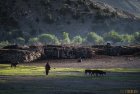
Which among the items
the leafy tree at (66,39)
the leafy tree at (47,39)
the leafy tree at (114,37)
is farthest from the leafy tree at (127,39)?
the leafy tree at (47,39)

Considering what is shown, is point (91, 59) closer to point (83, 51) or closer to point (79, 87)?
point (83, 51)

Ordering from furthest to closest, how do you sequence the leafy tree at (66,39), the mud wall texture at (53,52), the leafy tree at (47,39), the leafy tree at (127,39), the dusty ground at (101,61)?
the leafy tree at (127,39), the leafy tree at (66,39), the leafy tree at (47,39), the mud wall texture at (53,52), the dusty ground at (101,61)

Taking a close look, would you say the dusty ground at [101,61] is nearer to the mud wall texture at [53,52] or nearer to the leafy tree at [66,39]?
the mud wall texture at [53,52]

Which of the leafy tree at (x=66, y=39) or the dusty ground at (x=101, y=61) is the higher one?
the leafy tree at (x=66, y=39)

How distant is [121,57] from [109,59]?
4.70m

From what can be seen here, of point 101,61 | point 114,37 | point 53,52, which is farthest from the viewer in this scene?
point 114,37

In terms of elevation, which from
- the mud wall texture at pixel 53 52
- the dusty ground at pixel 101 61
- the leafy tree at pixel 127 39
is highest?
the leafy tree at pixel 127 39

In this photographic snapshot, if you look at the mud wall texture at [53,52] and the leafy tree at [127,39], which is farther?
the leafy tree at [127,39]

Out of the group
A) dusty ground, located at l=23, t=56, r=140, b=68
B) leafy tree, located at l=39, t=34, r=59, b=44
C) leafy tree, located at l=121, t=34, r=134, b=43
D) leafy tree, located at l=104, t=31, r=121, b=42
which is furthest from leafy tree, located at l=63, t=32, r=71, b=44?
dusty ground, located at l=23, t=56, r=140, b=68

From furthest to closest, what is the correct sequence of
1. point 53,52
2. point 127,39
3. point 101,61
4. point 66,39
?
point 127,39, point 66,39, point 53,52, point 101,61

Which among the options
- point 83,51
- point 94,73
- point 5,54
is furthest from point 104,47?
point 94,73

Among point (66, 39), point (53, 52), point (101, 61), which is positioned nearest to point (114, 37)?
point (66, 39)

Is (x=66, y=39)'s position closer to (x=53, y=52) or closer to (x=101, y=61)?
(x=53, y=52)

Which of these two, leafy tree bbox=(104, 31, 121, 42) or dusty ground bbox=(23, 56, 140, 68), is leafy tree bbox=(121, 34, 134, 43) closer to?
leafy tree bbox=(104, 31, 121, 42)
